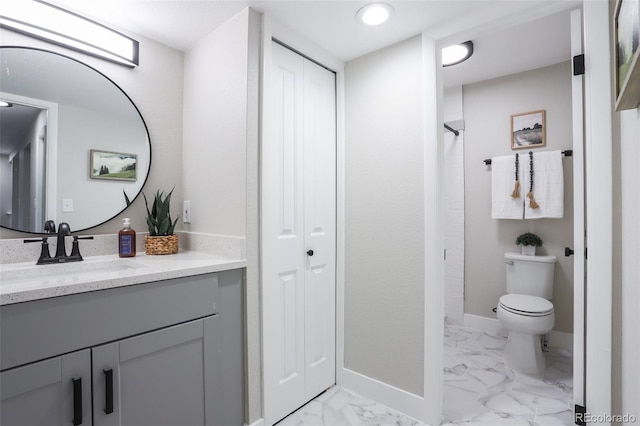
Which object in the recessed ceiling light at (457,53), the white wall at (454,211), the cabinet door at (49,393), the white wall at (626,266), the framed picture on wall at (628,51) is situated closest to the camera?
the framed picture on wall at (628,51)

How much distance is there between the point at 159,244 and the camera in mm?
1645

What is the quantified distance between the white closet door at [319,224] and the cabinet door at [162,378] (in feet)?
2.07

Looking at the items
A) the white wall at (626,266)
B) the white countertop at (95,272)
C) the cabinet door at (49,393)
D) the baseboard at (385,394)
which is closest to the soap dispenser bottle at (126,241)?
the white countertop at (95,272)

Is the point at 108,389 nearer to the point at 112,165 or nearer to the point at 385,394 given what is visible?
the point at 112,165

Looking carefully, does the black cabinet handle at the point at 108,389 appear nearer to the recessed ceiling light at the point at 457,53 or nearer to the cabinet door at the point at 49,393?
the cabinet door at the point at 49,393

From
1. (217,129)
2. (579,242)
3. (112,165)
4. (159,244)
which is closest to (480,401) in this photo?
(579,242)

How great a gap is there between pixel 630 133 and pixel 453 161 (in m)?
1.97

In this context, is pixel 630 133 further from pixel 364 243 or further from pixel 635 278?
pixel 364 243

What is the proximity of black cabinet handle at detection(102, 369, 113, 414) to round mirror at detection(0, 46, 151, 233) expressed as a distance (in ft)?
2.75

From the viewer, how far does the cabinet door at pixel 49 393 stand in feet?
2.97

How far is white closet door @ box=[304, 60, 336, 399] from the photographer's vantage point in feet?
6.01

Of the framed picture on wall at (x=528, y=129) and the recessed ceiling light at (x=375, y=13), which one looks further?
the framed picture on wall at (x=528, y=129)

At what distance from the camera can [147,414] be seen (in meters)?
1.16

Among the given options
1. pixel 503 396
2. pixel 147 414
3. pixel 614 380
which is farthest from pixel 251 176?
pixel 503 396
